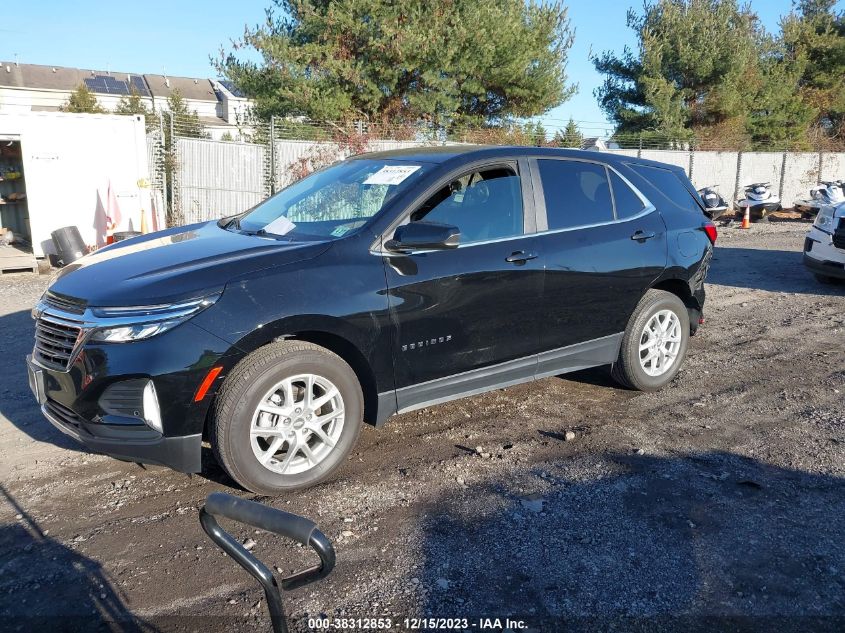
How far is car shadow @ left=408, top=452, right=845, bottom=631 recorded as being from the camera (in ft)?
9.48

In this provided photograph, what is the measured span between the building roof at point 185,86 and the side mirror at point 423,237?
67266mm

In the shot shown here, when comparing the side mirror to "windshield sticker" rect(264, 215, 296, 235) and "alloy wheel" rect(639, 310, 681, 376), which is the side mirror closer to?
"windshield sticker" rect(264, 215, 296, 235)

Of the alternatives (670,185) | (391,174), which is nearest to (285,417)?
(391,174)

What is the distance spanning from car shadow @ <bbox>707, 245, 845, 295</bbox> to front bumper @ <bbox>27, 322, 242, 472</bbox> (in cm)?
856

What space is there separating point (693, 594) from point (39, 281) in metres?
10.2

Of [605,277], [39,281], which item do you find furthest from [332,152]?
[605,277]

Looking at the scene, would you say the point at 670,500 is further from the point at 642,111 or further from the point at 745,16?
the point at 745,16

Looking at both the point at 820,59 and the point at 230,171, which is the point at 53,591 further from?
the point at 820,59

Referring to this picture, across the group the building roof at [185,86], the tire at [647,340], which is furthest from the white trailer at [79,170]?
the building roof at [185,86]

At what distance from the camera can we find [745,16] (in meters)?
28.7

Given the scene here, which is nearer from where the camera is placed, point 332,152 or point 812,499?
point 812,499

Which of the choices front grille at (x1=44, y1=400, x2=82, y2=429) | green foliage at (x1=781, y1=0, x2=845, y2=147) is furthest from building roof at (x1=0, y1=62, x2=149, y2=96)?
front grille at (x1=44, y1=400, x2=82, y2=429)

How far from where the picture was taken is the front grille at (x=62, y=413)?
3.68 metres

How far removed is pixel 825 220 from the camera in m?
9.46
